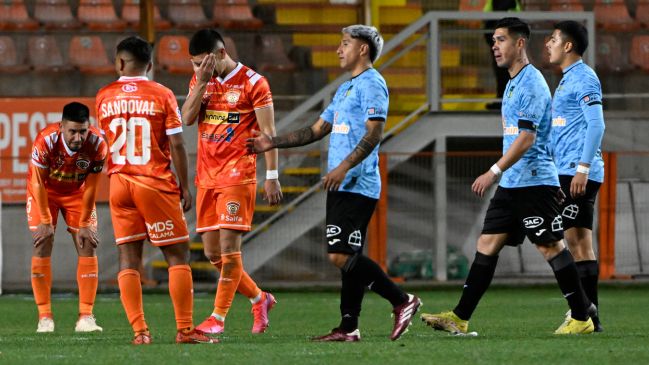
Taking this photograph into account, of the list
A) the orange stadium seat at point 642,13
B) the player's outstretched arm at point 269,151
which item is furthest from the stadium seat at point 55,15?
the player's outstretched arm at point 269,151

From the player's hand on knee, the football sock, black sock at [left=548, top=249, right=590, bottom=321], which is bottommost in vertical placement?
the football sock

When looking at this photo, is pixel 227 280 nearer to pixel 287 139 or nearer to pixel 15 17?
pixel 287 139

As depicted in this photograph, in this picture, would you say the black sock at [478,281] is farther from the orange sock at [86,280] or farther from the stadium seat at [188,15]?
the stadium seat at [188,15]

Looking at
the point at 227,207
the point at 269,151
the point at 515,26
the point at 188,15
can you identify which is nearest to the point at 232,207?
the point at 227,207

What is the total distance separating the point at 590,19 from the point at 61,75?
7.29 m

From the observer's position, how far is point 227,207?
29.7 feet

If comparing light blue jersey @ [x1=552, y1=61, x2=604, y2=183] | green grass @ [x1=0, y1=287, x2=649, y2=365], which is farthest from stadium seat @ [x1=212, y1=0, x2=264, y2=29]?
light blue jersey @ [x1=552, y1=61, x2=604, y2=183]

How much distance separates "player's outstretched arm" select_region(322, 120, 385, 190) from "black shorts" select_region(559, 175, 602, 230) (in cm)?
188

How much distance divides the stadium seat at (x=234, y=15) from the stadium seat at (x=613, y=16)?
486cm

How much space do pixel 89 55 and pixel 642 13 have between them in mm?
8014

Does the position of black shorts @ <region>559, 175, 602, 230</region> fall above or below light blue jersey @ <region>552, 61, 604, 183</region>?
below

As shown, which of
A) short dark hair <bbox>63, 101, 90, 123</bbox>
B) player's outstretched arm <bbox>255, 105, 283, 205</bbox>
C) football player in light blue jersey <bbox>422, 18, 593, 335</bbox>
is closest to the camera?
football player in light blue jersey <bbox>422, 18, 593, 335</bbox>

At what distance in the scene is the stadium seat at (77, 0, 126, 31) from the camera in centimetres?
1919

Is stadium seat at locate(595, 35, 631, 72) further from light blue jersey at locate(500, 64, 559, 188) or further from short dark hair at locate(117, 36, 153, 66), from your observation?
short dark hair at locate(117, 36, 153, 66)
